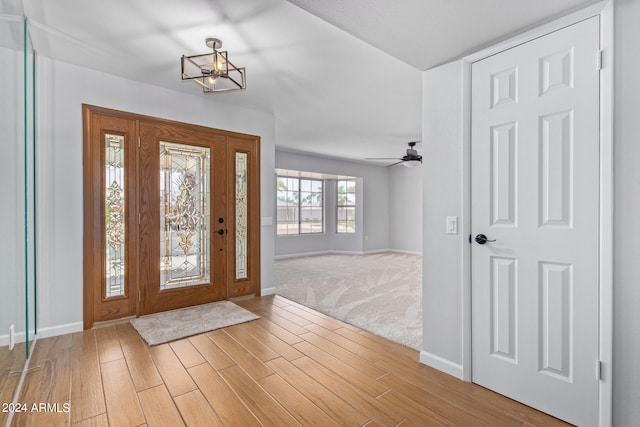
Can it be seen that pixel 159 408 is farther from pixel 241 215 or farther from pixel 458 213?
pixel 241 215

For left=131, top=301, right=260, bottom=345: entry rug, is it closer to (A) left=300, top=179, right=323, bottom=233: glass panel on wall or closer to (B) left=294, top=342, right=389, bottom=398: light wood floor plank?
(B) left=294, top=342, right=389, bottom=398: light wood floor plank

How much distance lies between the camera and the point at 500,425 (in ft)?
5.34

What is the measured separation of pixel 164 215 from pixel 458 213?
3.05 m

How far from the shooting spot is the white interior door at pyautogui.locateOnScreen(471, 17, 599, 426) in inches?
63.2

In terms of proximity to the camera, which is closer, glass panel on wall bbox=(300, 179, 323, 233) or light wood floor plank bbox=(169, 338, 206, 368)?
light wood floor plank bbox=(169, 338, 206, 368)

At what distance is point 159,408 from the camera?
175 centimetres

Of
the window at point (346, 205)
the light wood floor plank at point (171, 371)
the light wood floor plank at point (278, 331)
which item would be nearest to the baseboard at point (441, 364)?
the light wood floor plank at point (278, 331)

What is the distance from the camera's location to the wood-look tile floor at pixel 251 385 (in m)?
1.68

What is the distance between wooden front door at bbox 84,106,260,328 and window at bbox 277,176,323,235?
12.0 feet

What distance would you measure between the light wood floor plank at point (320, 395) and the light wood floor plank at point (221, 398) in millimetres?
362

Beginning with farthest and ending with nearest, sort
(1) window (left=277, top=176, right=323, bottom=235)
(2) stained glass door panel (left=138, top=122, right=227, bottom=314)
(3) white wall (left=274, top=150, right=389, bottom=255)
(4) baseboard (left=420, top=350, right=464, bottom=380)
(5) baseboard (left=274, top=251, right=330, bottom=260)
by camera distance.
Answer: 1. (1) window (left=277, top=176, right=323, bottom=235)
2. (3) white wall (left=274, top=150, right=389, bottom=255)
3. (5) baseboard (left=274, top=251, right=330, bottom=260)
4. (2) stained glass door panel (left=138, top=122, right=227, bottom=314)
5. (4) baseboard (left=420, top=350, right=464, bottom=380)

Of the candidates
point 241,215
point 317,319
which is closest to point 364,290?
point 317,319

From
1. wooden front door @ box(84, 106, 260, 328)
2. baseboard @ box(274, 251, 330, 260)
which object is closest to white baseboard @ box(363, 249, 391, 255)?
baseboard @ box(274, 251, 330, 260)

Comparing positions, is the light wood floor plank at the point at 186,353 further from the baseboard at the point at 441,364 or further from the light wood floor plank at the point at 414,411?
the baseboard at the point at 441,364
